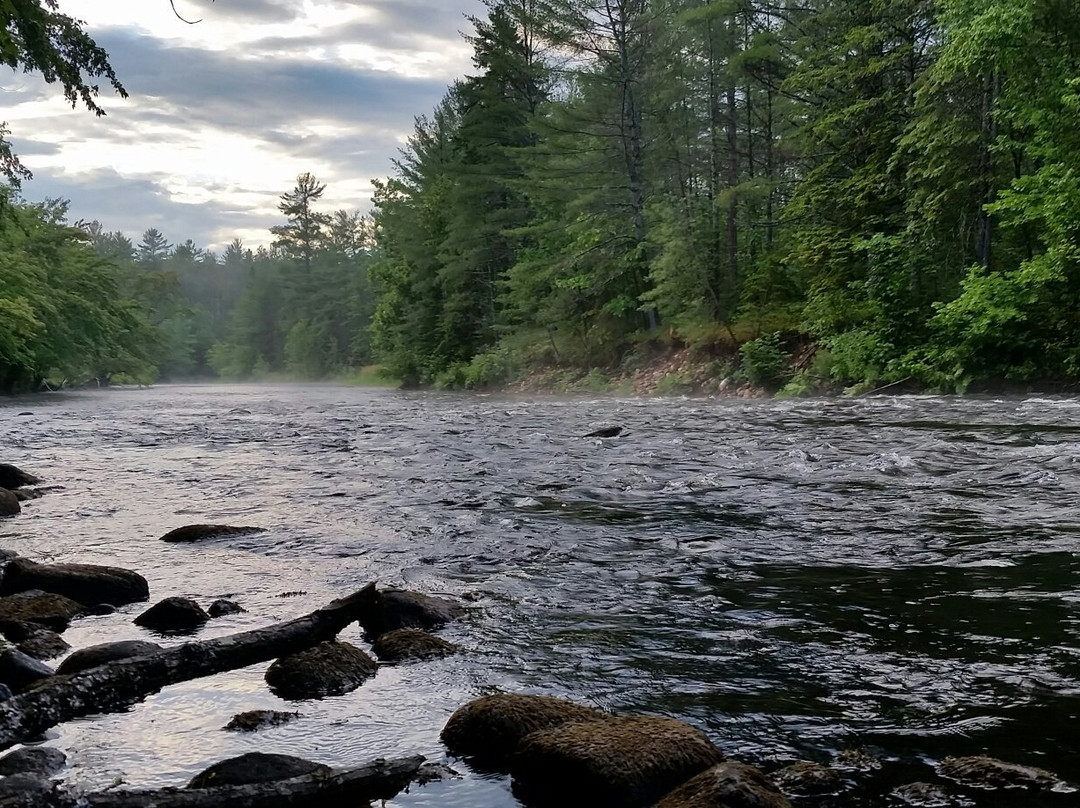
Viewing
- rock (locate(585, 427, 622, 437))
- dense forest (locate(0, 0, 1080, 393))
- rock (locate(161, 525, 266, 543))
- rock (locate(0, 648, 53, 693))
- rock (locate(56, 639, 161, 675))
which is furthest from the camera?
dense forest (locate(0, 0, 1080, 393))

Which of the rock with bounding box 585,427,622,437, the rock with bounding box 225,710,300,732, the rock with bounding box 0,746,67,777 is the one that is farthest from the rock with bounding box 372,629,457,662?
the rock with bounding box 585,427,622,437

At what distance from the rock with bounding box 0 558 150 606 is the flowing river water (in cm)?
22

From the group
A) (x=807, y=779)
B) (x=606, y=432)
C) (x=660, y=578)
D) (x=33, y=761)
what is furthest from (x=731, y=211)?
(x=33, y=761)

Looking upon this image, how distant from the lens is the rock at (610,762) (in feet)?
9.53

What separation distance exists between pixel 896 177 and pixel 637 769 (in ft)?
75.5

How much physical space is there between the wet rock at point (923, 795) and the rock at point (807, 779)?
0.19 metres

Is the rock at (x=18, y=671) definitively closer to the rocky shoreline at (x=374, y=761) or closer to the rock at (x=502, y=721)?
the rocky shoreline at (x=374, y=761)

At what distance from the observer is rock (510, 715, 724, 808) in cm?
290

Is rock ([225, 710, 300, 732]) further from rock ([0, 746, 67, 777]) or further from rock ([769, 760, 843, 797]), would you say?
rock ([769, 760, 843, 797])

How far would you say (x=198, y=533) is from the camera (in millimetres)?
7492

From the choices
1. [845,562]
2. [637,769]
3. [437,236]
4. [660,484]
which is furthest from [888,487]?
[437,236]

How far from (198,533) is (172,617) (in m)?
2.66

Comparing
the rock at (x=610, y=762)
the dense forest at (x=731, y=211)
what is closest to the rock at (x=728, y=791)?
the rock at (x=610, y=762)

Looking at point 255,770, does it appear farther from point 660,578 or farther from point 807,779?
point 660,578
